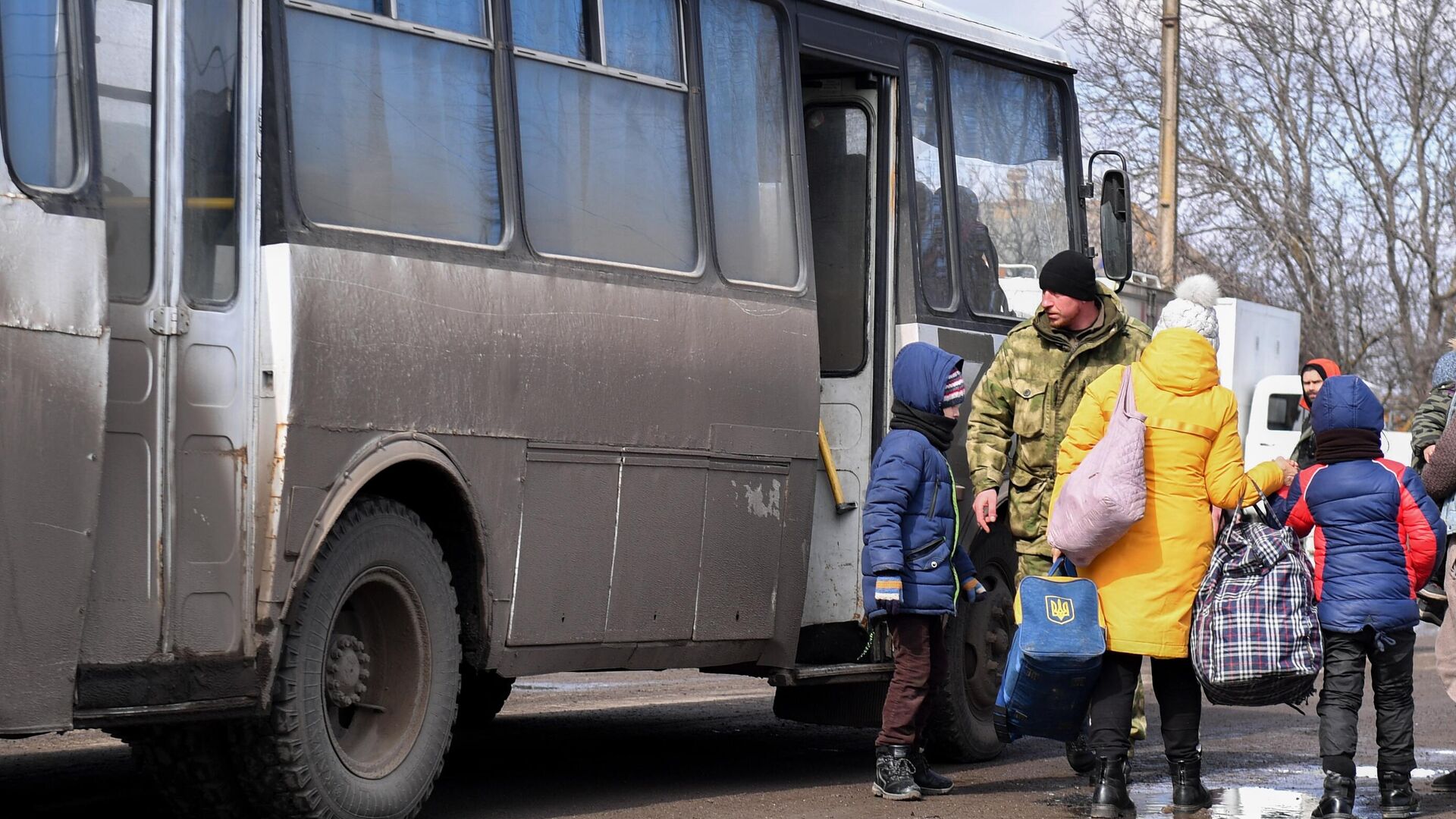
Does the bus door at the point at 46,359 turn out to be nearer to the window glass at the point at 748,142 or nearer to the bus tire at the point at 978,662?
the window glass at the point at 748,142

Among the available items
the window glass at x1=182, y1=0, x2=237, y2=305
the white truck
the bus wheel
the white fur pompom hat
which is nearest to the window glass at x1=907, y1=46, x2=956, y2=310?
the white fur pompom hat

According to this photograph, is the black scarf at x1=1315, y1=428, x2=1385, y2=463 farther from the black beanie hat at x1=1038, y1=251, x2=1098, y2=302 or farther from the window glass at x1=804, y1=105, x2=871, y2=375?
the window glass at x1=804, y1=105, x2=871, y2=375

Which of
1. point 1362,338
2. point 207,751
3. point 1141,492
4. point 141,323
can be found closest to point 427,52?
point 141,323

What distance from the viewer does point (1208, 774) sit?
28.4 ft

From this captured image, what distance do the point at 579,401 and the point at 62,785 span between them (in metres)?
2.52

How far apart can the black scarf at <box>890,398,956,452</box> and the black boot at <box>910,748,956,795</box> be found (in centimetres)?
119

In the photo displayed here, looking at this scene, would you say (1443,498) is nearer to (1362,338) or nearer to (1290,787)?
(1290,787)

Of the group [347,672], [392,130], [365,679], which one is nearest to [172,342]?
[392,130]

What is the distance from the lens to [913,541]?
7.45 meters

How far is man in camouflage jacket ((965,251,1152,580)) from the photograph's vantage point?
777 centimetres

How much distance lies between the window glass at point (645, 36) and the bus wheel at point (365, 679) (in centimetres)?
192

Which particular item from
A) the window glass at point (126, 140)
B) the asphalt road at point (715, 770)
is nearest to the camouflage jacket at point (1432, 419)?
the asphalt road at point (715, 770)

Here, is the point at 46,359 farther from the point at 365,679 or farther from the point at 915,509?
the point at 915,509

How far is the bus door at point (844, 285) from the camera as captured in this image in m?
8.31
